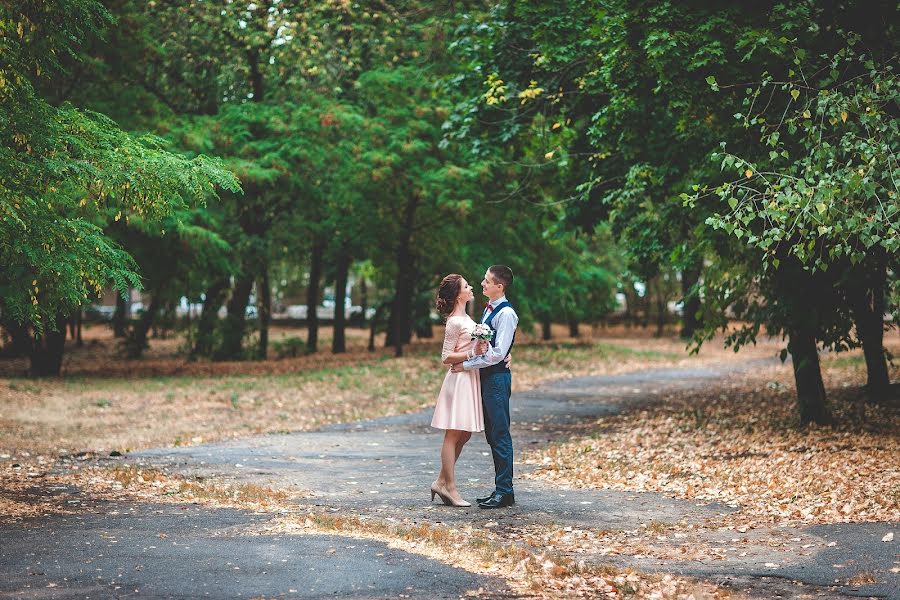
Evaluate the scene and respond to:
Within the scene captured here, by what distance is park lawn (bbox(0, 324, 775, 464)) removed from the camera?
1598 centimetres

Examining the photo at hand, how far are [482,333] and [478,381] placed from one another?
56 centimetres

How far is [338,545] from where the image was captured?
699cm

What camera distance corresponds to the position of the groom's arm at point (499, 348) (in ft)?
28.6

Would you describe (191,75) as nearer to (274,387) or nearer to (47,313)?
(274,387)

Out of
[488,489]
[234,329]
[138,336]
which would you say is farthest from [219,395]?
[138,336]

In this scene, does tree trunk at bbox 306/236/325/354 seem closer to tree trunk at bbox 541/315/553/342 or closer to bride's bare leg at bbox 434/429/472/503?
tree trunk at bbox 541/315/553/342

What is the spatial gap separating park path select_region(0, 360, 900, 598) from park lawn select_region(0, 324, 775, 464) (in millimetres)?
3792

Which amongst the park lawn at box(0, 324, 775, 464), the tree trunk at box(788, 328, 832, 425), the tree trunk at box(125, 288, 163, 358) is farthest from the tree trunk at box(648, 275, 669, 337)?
the tree trunk at box(788, 328, 832, 425)

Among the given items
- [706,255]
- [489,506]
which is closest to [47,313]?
[489,506]

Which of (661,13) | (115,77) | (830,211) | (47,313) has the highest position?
(115,77)

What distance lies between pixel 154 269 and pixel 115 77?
4662 mm

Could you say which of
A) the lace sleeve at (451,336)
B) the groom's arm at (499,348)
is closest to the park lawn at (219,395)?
the lace sleeve at (451,336)

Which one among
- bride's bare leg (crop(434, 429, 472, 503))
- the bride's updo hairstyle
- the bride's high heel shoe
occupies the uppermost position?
the bride's updo hairstyle

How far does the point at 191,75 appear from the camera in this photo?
26359 millimetres
